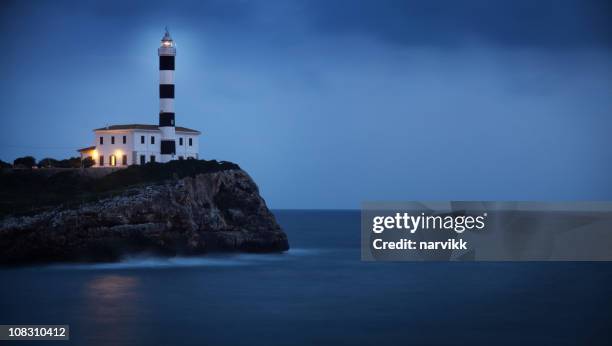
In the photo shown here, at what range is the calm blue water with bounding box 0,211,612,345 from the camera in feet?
84.5

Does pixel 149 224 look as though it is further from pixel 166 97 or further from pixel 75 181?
pixel 166 97

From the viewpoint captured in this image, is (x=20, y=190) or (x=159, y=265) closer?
(x=159, y=265)

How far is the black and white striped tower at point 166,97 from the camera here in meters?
50.5

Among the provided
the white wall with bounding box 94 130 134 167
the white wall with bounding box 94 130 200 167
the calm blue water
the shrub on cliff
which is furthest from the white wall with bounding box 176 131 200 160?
the calm blue water

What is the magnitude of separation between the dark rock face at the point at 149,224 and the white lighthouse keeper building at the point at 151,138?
704cm

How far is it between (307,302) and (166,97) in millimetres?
22179

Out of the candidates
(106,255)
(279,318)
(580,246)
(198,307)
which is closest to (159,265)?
(106,255)

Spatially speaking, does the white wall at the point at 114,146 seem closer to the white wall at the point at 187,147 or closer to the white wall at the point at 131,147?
the white wall at the point at 131,147

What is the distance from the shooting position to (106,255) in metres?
40.2

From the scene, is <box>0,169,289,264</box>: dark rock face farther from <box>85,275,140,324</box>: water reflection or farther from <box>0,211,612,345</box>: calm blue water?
<box>85,275,140,324</box>: water reflection

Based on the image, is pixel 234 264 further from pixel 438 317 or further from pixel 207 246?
pixel 438 317

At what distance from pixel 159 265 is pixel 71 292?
→ 8.06 meters

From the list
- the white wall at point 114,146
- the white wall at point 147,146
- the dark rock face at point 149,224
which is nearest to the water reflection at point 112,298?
the dark rock face at point 149,224

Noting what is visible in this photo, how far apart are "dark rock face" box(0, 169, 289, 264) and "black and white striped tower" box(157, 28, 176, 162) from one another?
22.7 feet
